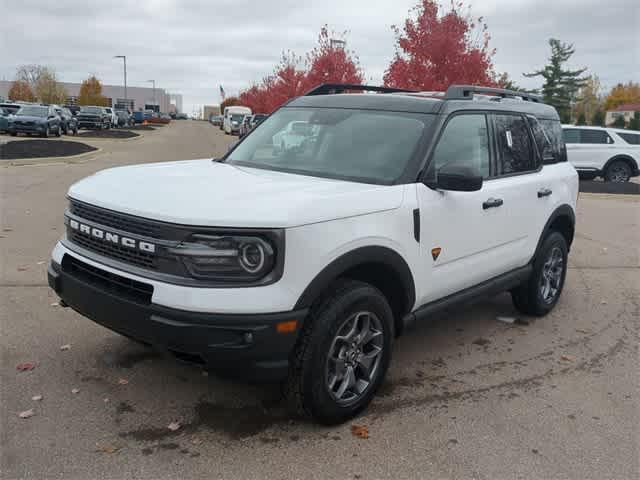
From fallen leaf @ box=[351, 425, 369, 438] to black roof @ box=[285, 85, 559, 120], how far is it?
2164 mm

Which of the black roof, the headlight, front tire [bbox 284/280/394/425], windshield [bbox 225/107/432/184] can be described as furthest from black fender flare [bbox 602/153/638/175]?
the headlight

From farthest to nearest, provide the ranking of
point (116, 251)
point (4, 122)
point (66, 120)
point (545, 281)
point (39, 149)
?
1. point (66, 120)
2. point (4, 122)
3. point (39, 149)
4. point (545, 281)
5. point (116, 251)

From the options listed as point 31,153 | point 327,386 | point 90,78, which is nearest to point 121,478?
point 327,386

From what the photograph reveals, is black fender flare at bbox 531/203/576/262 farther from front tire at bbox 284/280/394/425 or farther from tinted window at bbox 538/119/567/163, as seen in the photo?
front tire at bbox 284/280/394/425

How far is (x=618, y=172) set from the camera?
18219 millimetres

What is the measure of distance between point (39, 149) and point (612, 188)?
1726 centimetres

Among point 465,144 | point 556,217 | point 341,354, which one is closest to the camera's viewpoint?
point 341,354

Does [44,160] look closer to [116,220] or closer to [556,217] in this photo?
[556,217]

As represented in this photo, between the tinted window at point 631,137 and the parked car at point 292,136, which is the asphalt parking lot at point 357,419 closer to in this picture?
the parked car at point 292,136

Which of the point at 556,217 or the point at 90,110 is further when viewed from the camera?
the point at 90,110

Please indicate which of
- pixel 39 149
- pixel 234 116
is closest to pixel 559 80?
pixel 234 116

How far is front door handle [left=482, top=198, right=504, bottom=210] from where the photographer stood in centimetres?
450

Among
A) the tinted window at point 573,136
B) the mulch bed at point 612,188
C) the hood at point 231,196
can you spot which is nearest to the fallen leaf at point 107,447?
the hood at point 231,196

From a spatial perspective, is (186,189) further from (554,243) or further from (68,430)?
(554,243)
